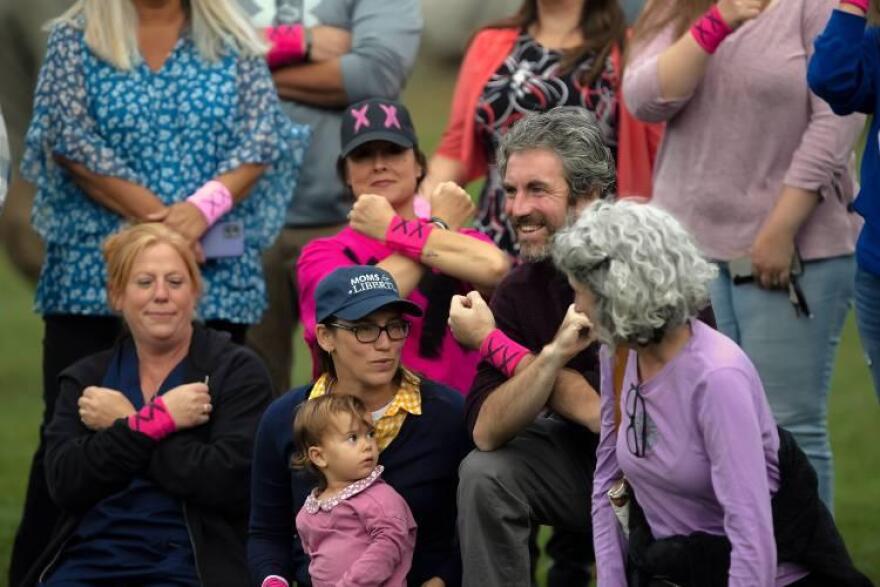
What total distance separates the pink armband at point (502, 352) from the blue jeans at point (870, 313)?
95 centimetres

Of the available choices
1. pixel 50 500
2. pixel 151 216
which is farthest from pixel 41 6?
pixel 50 500

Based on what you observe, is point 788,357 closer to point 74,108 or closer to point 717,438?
point 717,438

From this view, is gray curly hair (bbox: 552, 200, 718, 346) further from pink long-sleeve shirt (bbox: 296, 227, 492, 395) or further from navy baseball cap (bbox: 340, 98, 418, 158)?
navy baseball cap (bbox: 340, 98, 418, 158)

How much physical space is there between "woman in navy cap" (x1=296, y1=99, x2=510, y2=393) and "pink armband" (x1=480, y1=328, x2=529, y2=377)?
0.48 meters

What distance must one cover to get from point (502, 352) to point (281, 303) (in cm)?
216

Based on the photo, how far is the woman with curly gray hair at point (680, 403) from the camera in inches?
181

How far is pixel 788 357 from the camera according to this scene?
620 cm

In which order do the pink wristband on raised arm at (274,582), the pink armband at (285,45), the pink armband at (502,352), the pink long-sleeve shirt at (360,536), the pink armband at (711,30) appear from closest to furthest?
1. the pink long-sleeve shirt at (360,536)
2. the pink armband at (502,352)
3. the pink wristband on raised arm at (274,582)
4. the pink armband at (711,30)
5. the pink armband at (285,45)

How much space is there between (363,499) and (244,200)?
1776 millimetres

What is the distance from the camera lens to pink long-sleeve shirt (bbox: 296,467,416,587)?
5.25m

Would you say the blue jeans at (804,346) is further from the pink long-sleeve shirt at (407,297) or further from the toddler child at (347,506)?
the toddler child at (347,506)

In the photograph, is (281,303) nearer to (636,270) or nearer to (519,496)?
(519,496)

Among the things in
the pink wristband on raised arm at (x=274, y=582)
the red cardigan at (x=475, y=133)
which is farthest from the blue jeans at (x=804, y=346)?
the pink wristband on raised arm at (x=274, y=582)

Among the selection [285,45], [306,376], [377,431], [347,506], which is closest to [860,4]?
[377,431]
